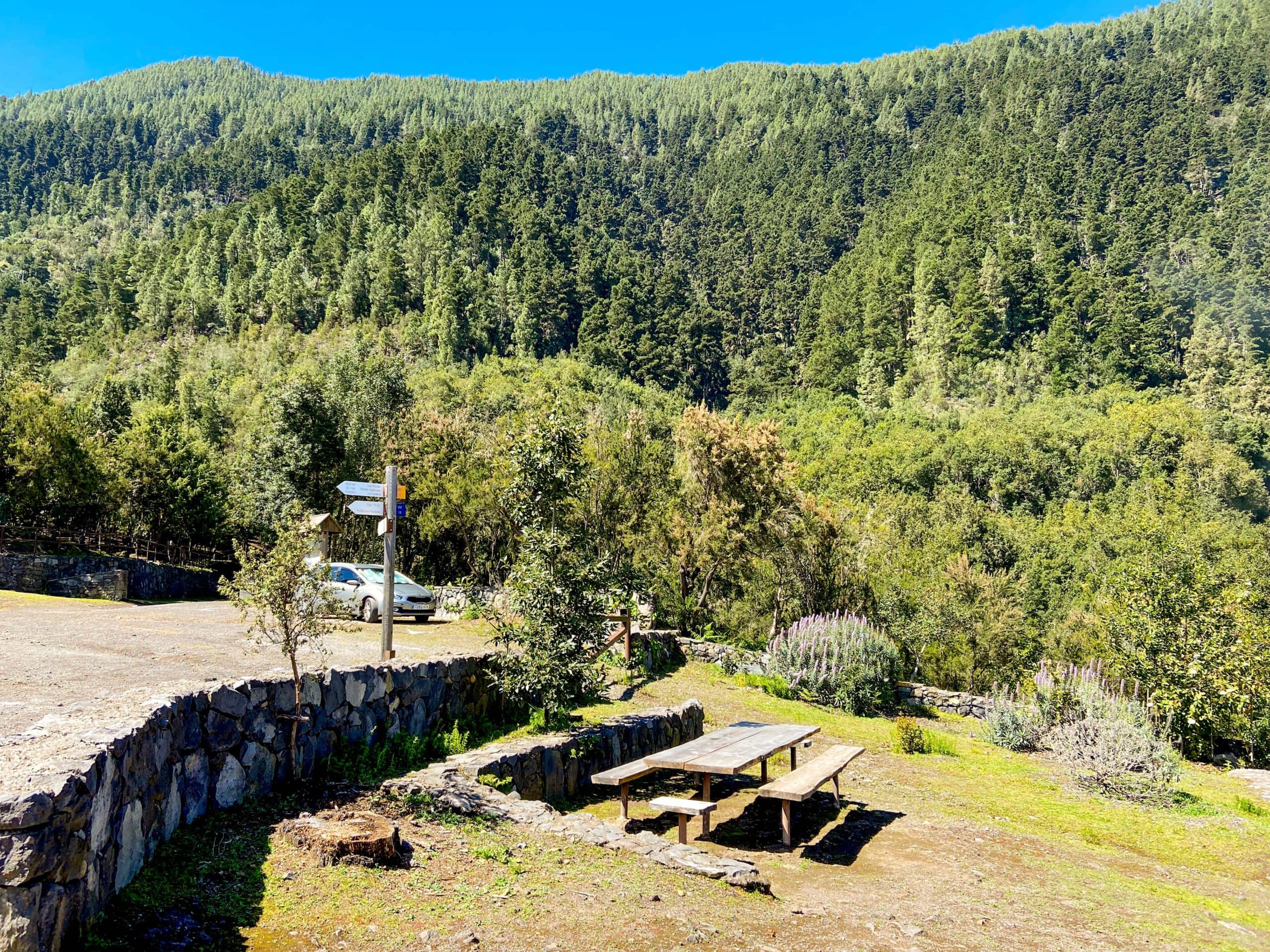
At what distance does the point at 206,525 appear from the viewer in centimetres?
3381

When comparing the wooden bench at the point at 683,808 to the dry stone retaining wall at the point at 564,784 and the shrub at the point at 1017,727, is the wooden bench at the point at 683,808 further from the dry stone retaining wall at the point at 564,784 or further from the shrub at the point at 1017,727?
the shrub at the point at 1017,727

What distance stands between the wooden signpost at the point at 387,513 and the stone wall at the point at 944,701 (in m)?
14.3

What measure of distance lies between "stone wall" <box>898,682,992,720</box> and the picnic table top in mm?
10350

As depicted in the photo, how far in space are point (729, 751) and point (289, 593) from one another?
16.4ft

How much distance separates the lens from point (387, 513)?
1067 centimetres

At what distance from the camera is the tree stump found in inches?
237

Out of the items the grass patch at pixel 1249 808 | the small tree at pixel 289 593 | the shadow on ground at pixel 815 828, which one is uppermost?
the small tree at pixel 289 593

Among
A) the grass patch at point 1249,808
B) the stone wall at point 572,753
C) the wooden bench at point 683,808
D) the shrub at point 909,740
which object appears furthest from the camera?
the shrub at point 909,740

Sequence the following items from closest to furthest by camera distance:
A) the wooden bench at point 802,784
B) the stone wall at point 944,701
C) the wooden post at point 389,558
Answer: the wooden bench at point 802,784 → the wooden post at point 389,558 → the stone wall at point 944,701

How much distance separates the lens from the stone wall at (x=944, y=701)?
20.3 meters

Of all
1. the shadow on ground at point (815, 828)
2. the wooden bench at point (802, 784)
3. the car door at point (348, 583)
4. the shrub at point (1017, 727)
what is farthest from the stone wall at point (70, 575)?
the shrub at point (1017, 727)

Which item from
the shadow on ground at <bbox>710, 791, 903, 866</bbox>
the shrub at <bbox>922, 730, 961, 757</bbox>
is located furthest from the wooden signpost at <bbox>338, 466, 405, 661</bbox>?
the shrub at <bbox>922, 730, 961, 757</bbox>

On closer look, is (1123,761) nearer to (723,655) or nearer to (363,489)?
(723,655)

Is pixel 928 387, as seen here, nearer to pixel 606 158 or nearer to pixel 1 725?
pixel 1 725
